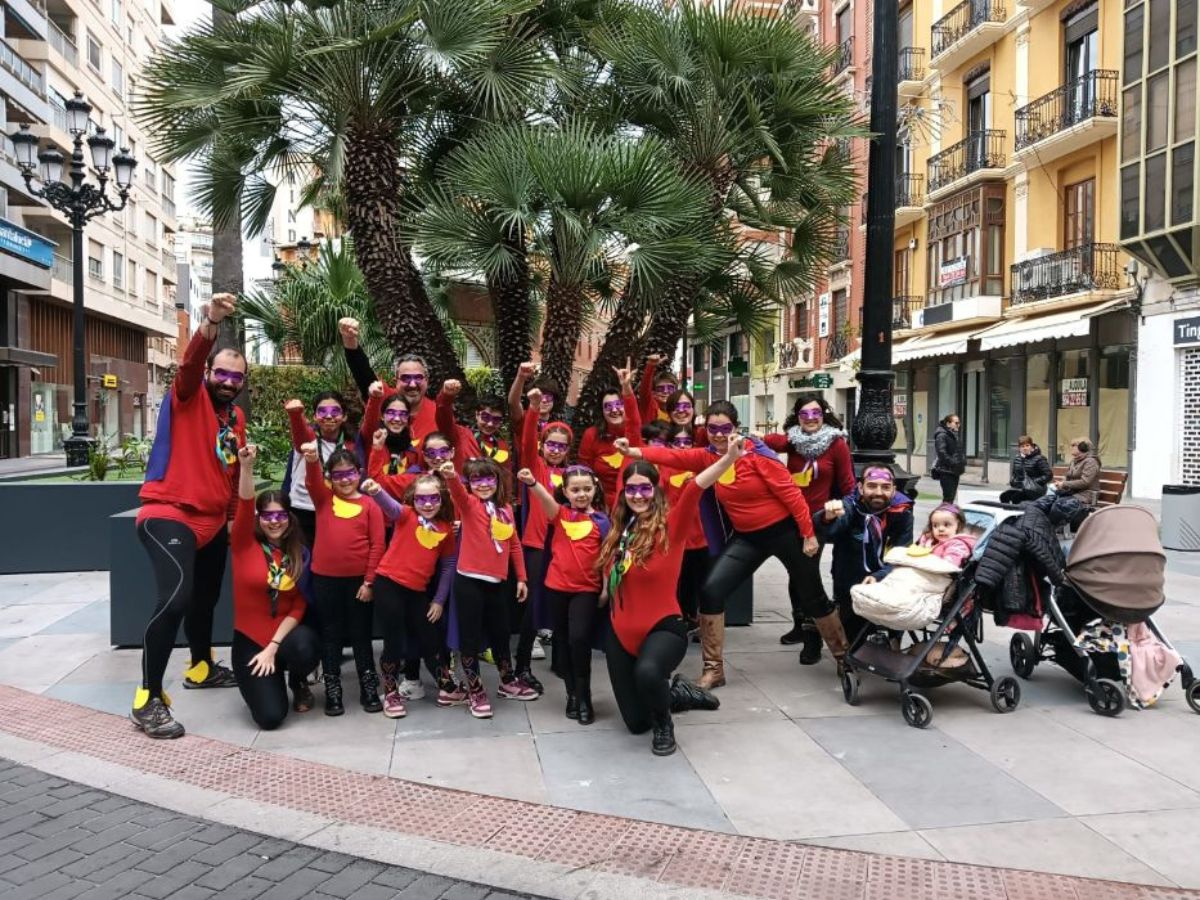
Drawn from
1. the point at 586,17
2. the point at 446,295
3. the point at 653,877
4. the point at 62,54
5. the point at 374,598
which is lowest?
the point at 653,877

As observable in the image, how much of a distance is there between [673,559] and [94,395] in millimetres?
41827

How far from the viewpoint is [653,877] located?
3225 millimetres

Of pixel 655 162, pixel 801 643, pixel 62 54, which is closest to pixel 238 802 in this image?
pixel 801 643

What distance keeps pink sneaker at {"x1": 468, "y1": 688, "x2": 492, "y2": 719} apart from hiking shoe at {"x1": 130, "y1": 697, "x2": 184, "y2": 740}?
4.78 ft

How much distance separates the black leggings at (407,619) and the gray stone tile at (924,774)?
2.06m

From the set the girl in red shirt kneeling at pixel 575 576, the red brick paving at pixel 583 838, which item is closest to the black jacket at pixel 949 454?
the girl in red shirt kneeling at pixel 575 576

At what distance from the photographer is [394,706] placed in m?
4.99

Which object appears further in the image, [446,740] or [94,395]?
[94,395]

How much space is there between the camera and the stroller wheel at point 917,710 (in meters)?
4.75

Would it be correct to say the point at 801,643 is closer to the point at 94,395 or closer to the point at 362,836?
the point at 362,836

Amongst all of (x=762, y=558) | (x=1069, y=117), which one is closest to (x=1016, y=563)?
(x=762, y=558)

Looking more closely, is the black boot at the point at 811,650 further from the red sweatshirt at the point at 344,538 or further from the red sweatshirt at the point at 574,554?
the red sweatshirt at the point at 344,538

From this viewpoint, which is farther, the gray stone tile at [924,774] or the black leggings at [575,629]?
the black leggings at [575,629]

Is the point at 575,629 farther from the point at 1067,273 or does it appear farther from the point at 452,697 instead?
the point at 1067,273
